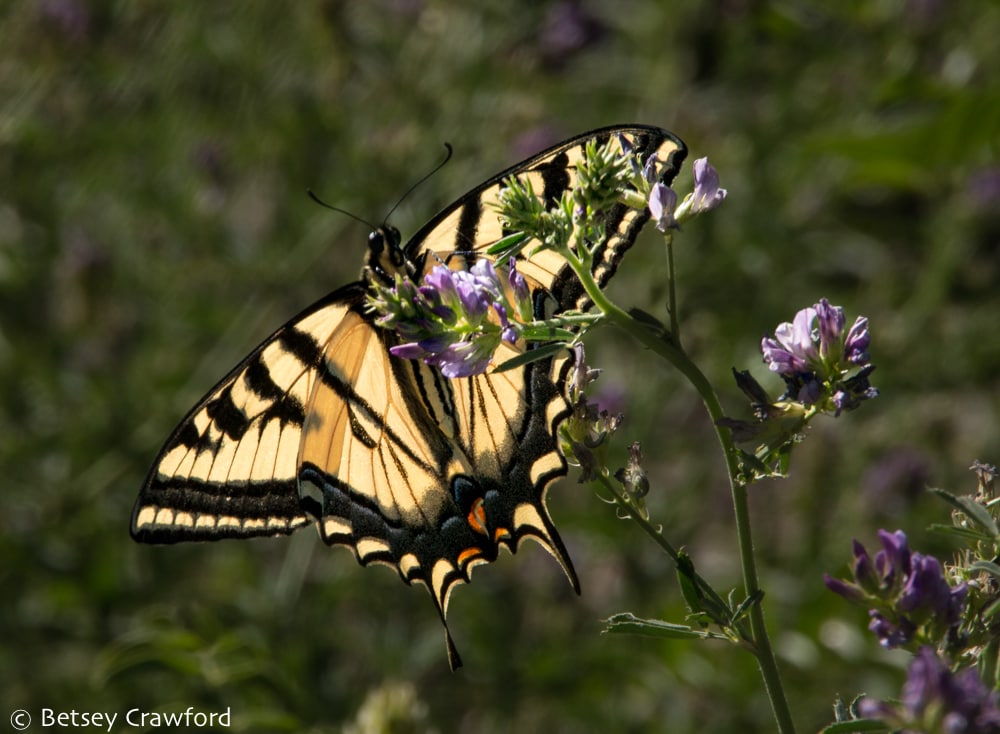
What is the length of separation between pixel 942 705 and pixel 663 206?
1.92ft

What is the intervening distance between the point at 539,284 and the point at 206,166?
7.60ft

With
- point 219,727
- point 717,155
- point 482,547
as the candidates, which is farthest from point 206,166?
point 482,547

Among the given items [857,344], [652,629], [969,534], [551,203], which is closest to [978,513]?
[969,534]

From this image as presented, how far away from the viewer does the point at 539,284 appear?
1.70 meters

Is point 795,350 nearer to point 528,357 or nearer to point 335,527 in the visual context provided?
point 528,357

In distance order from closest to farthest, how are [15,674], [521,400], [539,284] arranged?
[539,284] → [521,400] → [15,674]

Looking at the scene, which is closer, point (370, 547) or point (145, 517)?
point (145, 517)

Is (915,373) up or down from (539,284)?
up

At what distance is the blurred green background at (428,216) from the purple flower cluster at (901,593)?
5.53ft

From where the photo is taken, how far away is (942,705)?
2.81 ft

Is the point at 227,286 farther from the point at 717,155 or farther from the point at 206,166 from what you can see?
the point at 717,155

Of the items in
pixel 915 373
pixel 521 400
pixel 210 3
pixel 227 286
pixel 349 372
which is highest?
pixel 210 3

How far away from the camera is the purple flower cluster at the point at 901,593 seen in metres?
1.03

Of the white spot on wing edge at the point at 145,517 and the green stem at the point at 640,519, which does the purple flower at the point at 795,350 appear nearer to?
the green stem at the point at 640,519
